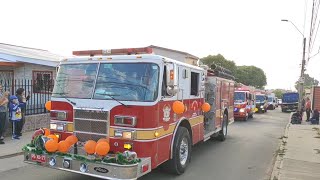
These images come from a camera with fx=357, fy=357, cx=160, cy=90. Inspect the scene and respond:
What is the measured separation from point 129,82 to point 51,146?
5.84 feet

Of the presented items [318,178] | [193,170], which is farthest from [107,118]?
[318,178]

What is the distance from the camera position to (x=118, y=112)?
639 cm

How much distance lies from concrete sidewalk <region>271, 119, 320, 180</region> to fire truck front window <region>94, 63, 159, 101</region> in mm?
3273

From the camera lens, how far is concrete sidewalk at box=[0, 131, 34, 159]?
30.8 feet

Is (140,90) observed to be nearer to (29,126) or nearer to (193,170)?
(193,170)

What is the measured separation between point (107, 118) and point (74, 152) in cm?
88

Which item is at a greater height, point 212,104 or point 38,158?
point 212,104

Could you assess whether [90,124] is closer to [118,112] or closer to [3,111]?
[118,112]

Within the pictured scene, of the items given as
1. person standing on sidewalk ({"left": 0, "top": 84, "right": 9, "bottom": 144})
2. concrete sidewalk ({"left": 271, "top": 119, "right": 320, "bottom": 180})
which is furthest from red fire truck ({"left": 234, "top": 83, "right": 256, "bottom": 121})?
person standing on sidewalk ({"left": 0, "top": 84, "right": 9, "bottom": 144})

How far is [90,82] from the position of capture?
6.89 m

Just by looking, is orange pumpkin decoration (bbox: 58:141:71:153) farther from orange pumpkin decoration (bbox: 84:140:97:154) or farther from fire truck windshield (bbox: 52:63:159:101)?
fire truck windshield (bbox: 52:63:159:101)

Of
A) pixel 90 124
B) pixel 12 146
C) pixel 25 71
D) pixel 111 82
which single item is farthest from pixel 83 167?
pixel 25 71

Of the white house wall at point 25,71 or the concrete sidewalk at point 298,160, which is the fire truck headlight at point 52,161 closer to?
the concrete sidewalk at point 298,160

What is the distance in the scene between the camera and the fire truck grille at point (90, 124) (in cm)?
647
